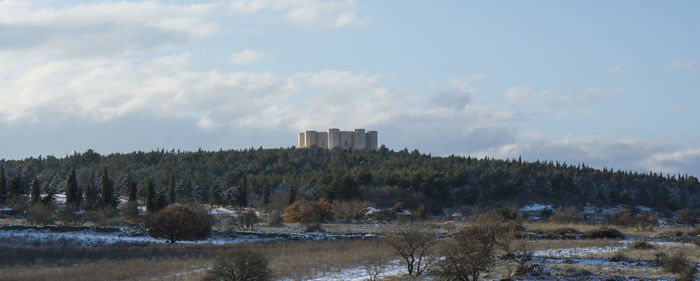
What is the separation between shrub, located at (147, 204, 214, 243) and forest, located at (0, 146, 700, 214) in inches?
1360

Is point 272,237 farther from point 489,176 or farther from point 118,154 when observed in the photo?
point 118,154

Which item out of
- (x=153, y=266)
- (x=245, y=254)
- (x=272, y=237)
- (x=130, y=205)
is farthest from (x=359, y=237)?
(x=245, y=254)

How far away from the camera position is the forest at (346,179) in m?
105

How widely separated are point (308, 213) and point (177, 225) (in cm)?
2384

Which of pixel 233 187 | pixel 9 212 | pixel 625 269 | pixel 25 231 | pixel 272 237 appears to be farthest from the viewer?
pixel 233 187

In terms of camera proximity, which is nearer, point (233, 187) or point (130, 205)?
point (130, 205)

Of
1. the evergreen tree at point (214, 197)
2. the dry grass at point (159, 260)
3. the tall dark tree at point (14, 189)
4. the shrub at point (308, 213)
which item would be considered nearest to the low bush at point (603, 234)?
the dry grass at point (159, 260)

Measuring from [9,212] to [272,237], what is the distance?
127 feet

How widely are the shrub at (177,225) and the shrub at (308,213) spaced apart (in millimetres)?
18806

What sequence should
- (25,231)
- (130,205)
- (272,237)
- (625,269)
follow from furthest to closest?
(130,205)
(272,237)
(25,231)
(625,269)

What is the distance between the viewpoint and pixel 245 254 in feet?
68.9

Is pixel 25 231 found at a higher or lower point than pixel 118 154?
lower

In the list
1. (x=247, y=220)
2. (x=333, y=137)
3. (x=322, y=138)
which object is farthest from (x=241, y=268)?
(x=322, y=138)

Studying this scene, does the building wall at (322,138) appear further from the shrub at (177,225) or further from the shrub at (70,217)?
the shrub at (177,225)
